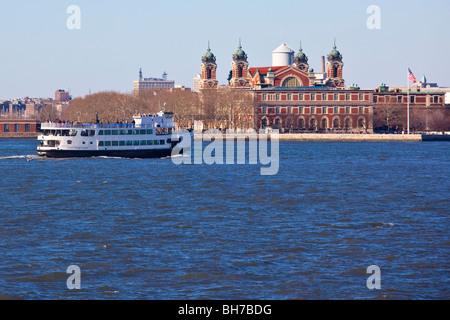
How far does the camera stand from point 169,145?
83.9 meters

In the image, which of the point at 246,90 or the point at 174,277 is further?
the point at 246,90

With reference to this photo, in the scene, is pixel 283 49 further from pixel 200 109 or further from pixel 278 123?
pixel 200 109

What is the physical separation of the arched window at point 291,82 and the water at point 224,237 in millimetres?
108040

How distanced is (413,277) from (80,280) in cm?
1017

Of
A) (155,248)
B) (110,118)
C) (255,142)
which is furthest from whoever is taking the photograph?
(110,118)

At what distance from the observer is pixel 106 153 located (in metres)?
81.8

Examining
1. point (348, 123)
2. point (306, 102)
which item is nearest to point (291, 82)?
point (306, 102)

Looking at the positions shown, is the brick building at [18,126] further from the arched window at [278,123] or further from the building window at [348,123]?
the building window at [348,123]

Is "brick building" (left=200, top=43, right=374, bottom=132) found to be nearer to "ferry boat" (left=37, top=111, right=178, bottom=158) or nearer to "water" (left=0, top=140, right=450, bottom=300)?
"ferry boat" (left=37, top=111, right=178, bottom=158)

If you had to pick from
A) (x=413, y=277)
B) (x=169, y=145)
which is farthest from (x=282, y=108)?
(x=413, y=277)

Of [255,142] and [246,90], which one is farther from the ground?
[246,90]

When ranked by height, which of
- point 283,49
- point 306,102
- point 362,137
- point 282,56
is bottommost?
point 362,137

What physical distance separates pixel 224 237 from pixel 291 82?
136522mm

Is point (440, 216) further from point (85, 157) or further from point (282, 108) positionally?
point (282, 108)
